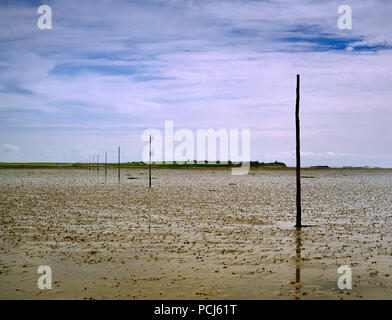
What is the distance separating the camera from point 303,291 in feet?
32.1

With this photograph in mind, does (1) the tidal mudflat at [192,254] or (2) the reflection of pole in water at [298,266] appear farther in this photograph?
(1) the tidal mudflat at [192,254]

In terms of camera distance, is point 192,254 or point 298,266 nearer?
point 298,266

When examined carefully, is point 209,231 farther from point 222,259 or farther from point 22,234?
point 22,234

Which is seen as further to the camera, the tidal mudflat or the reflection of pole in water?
the tidal mudflat

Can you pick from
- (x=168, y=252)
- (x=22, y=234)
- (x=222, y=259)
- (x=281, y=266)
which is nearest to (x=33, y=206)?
(x=22, y=234)

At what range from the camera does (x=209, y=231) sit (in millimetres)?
18328

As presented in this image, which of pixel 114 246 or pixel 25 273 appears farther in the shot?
pixel 114 246

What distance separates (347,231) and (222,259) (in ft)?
29.1
